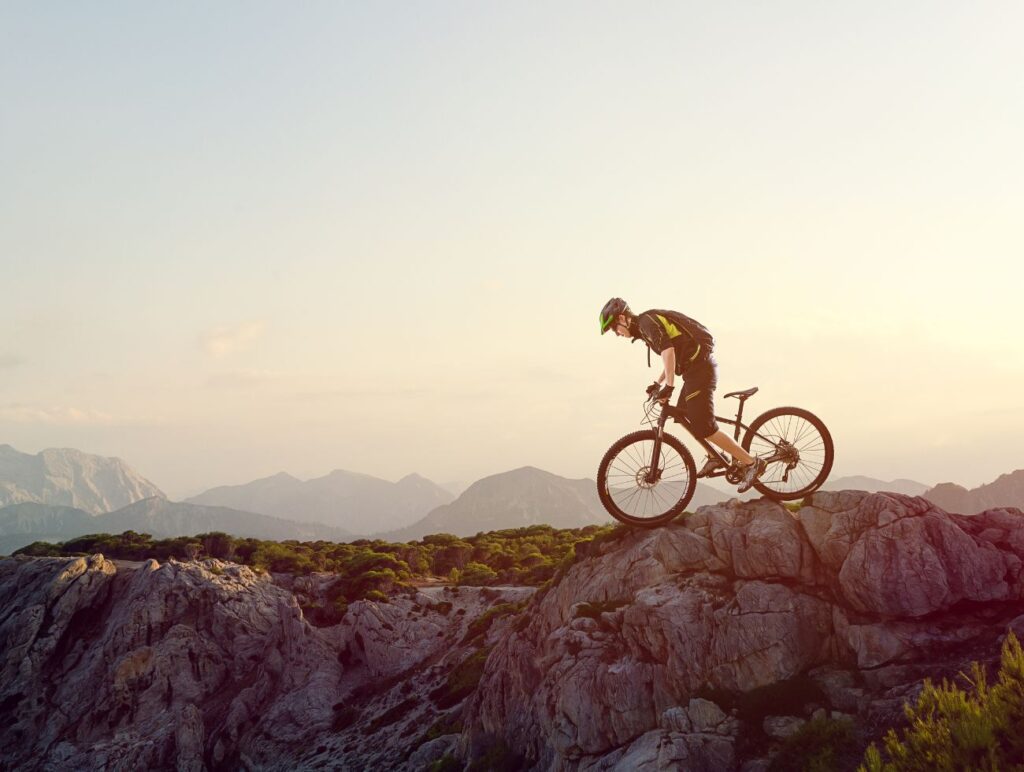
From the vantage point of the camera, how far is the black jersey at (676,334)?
17.2 m

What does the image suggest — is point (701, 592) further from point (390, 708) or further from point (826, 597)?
point (390, 708)

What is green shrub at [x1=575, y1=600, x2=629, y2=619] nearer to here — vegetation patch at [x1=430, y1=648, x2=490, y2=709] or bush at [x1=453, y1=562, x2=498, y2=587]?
vegetation patch at [x1=430, y1=648, x2=490, y2=709]

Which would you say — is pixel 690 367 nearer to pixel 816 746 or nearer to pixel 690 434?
pixel 690 434

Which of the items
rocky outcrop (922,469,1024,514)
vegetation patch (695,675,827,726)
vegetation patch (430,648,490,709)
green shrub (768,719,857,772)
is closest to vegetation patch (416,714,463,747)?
vegetation patch (430,648,490,709)

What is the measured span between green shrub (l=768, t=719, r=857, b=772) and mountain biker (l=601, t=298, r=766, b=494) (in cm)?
611

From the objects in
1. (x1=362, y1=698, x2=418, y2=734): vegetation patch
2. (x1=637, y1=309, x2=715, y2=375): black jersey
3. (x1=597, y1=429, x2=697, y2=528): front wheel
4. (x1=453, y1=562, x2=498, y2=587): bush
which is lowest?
(x1=362, y1=698, x2=418, y2=734): vegetation patch

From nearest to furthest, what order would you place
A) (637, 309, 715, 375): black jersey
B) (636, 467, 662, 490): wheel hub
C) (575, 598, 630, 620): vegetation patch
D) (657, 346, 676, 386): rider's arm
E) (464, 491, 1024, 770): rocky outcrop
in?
(464, 491, 1024, 770): rocky outcrop
(657, 346, 676, 386): rider's arm
(637, 309, 715, 375): black jersey
(636, 467, 662, 490): wheel hub
(575, 598, 630, 620): vegetation patch

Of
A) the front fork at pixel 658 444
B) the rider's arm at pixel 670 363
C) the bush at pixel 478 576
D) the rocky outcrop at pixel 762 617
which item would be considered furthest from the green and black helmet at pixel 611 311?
the bush at pixel 478 576

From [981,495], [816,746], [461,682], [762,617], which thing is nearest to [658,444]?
[762,617]

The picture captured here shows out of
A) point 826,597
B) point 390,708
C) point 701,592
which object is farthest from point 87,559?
point 826,597

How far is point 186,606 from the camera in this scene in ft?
176

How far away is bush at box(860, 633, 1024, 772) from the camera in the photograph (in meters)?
10.5

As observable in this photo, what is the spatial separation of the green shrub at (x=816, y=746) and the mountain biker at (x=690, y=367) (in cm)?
611

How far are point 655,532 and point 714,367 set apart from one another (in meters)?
7.78
